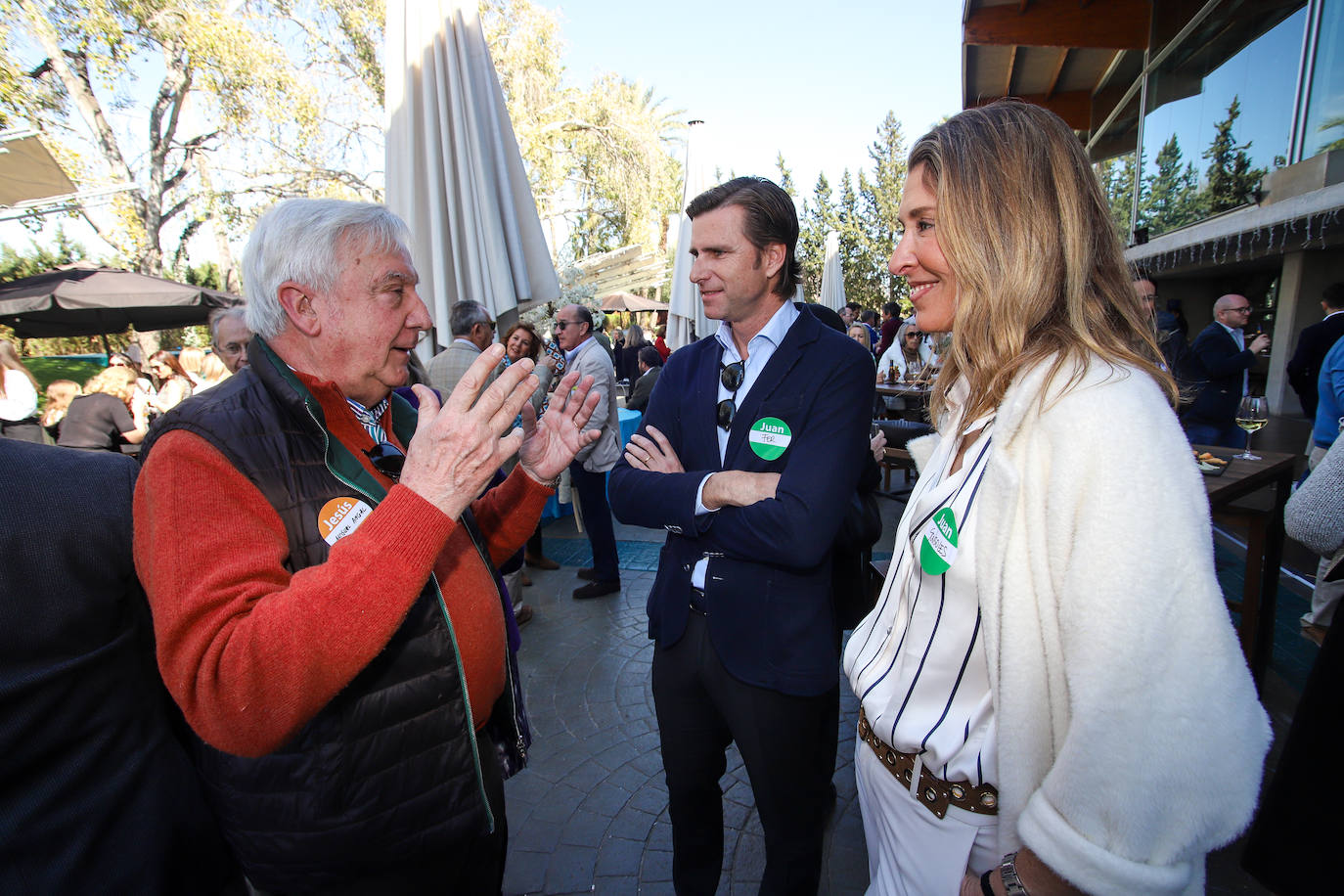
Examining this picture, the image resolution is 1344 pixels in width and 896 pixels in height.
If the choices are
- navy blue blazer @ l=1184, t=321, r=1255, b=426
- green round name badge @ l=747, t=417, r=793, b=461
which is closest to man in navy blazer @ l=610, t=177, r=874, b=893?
green round name badge @ l=747, t=417, r=793, b=461

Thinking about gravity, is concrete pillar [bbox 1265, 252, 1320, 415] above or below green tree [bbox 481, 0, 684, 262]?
below

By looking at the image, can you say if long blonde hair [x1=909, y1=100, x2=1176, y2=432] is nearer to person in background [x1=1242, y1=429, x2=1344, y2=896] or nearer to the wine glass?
person in background [x1=1242, y1=429, x2=1344, y2=896]

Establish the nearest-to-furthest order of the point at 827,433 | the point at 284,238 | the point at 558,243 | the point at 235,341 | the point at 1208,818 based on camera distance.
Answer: the point at 1208,818 < the point at 284,238 < the point at 827,433 < the point at 235,341 < the point at 558,243

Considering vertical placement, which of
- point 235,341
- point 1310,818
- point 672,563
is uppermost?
point 235,341

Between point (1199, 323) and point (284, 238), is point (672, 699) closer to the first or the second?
point (284, 238)

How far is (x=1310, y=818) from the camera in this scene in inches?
47.5

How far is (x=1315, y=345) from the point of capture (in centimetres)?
588

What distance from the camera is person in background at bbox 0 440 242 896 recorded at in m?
1.06

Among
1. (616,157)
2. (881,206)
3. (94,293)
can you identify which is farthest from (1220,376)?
(881,206)

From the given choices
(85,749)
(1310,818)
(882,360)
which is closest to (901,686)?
(1310,818)

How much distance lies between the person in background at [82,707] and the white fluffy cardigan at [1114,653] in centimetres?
159

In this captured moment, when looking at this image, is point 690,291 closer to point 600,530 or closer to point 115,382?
point 600,530

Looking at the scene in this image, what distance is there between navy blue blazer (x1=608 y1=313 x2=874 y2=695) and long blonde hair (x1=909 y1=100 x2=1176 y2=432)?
64 centimetres

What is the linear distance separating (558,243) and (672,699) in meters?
24.4
